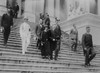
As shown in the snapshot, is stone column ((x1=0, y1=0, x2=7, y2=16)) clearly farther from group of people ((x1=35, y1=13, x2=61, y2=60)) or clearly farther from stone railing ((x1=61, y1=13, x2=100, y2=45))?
group of people ((x1=35, y1=13, x2=61, y2=60))

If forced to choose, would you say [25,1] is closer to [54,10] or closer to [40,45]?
[54,10]

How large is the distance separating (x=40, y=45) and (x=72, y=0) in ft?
49.9

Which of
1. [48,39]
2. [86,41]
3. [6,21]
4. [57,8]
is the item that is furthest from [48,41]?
[57,8]

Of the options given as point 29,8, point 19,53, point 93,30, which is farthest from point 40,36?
point 29,8

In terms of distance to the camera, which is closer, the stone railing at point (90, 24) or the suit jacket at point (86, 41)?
the suit jacket at point (86, 41)

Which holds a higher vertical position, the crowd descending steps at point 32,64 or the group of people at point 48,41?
the group of people at point 48,41

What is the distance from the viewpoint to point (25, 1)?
30.0 metres

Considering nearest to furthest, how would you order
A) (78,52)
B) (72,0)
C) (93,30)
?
(78,52) < (93,30) < (72,0)

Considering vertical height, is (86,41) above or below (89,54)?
above

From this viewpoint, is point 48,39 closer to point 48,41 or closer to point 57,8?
point 48,41

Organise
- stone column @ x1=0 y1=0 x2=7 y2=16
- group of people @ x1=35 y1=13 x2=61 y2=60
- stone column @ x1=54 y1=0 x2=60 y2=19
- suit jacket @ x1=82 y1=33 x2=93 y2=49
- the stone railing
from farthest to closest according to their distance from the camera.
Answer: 1. stone column @ x1=54 y1=0 x2=60 y2=19
2. stone column @ x1=0 y1=0 x2=7 y2=16
3. the stone railing
4. group of people @ x1=35 y1=13 x2=61 y2=60
5. suit jacket @ x1=82 y1=33 x2=93 y2=49

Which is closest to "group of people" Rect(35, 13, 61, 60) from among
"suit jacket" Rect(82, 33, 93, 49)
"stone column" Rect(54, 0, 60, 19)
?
"suit jacket" Rect(82, 33, 93, 49)

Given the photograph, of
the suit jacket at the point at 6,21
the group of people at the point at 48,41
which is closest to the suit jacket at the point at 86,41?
the group of people at the point at 48,41

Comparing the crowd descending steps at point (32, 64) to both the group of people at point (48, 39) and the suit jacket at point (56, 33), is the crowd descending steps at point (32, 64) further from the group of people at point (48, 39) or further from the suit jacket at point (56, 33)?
the suit jacket at point (56, 33)
